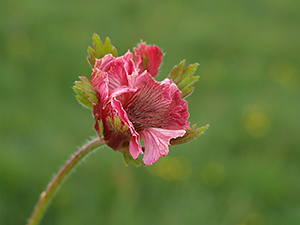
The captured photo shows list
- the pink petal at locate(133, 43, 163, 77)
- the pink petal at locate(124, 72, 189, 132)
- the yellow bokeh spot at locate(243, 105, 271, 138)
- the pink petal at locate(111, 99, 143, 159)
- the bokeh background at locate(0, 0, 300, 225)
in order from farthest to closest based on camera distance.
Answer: the yellow bokeh spot at locate(243, 105, 271, 138), the bokeh background at locate(0, 0, 300, 225), the pink petal at locate(133, 43, 163, 77), the pink petal at locate(124, 72, 189, 132), the pink petal at locate(111, 99, 143, 159)

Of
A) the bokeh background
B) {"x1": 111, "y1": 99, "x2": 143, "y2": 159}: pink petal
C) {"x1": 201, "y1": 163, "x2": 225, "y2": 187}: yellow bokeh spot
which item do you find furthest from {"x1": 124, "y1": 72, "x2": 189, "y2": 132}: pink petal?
{"x1": 201, "y1": 163, "x2": 225, "y2": 187}: yellow bokeh spot

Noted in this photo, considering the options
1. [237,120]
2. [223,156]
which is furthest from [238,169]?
[237,120]

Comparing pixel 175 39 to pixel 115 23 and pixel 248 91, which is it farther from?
pixel 248 91

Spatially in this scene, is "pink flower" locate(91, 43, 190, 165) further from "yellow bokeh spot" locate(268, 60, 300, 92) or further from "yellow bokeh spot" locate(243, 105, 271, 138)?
"yellow bokeh spot" locate(268, 60, 300, 92)

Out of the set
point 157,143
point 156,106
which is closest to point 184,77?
point 156,106

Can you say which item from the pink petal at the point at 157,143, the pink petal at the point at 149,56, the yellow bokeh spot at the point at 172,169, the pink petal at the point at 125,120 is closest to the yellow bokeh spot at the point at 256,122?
the yellow bokeh spot at the point at 172,169

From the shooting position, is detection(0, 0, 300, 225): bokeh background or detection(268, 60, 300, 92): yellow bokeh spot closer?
detection(0, 0, 300, 225): bokeh background

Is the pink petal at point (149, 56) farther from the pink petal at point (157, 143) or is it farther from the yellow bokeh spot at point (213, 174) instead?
the yellow bokeh spot at point (213, 174)
